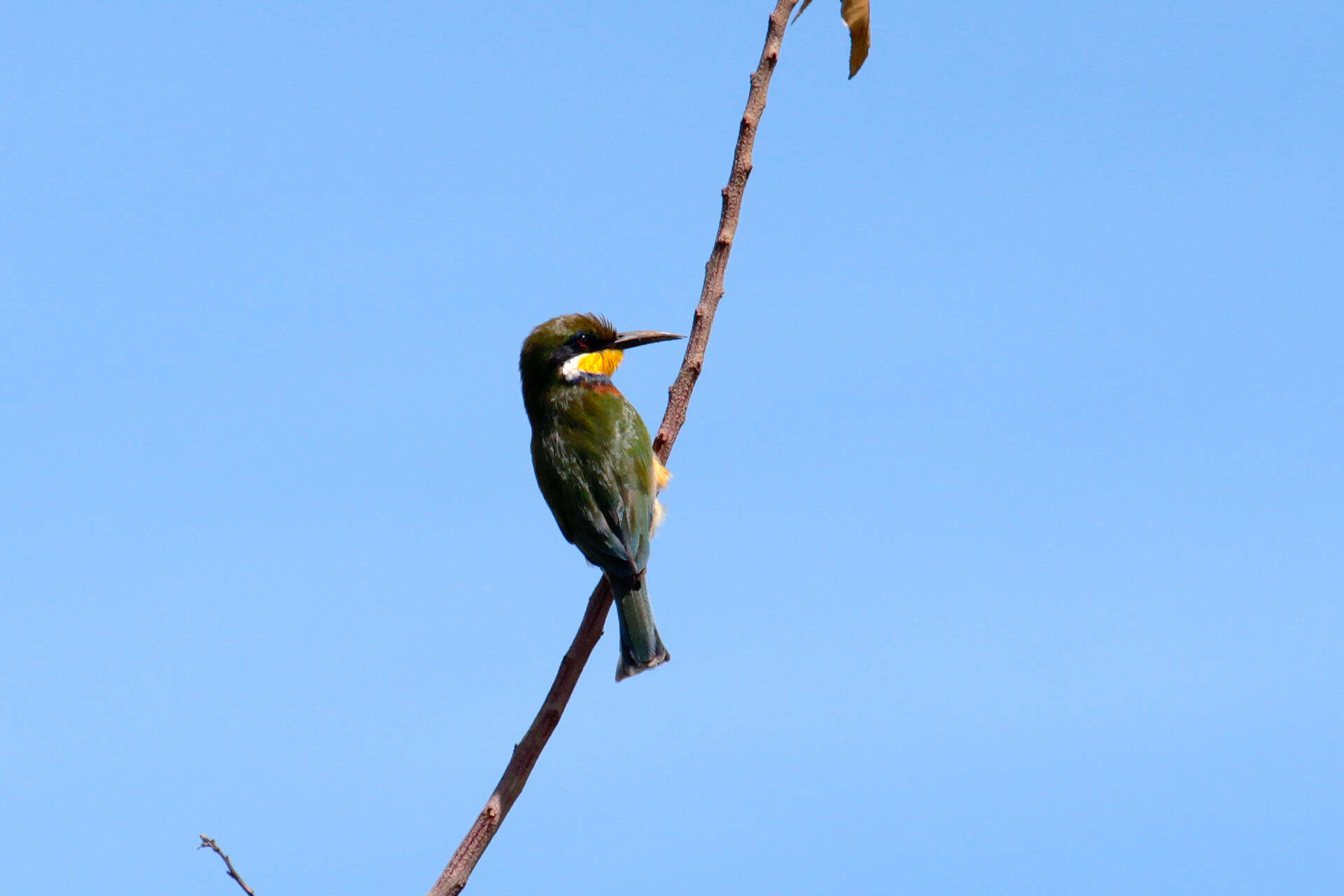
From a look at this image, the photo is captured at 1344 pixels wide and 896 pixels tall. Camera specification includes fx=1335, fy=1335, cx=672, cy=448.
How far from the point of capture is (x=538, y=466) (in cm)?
571

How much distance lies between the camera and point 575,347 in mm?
6039

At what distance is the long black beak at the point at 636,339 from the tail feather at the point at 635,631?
4.01 feet

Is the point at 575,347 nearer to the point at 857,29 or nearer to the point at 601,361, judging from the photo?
the point at 601,361

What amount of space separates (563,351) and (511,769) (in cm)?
329

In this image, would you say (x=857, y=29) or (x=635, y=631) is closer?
(x=857, y=29)

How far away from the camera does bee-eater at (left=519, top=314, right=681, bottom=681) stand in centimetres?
518

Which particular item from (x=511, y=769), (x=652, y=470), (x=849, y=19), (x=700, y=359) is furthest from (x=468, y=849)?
(x=652, y=470)

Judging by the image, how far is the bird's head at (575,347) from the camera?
19.7 ft

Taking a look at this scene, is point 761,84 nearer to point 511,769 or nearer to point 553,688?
point 553,688

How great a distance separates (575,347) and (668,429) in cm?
154

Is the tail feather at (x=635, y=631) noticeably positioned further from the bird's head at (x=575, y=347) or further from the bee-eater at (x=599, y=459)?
the bird's head at (x=575, y=347)

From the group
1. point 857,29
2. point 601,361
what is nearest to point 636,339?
point 601,361

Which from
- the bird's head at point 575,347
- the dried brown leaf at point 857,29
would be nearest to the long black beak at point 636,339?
the bird's head at point 575,347

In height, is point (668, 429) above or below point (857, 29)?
below
